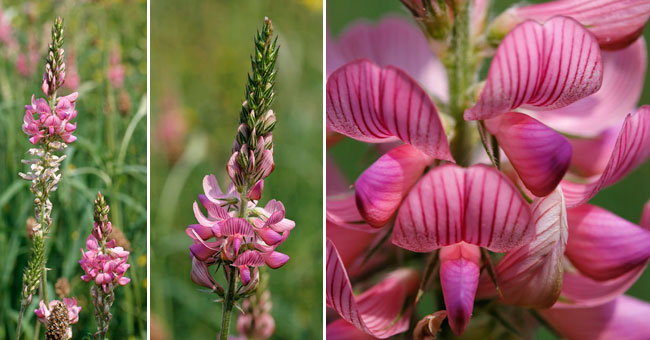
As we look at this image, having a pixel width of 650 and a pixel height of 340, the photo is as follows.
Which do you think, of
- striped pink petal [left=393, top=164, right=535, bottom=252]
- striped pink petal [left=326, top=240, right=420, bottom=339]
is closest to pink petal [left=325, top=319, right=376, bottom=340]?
striped pink petal [left=326, top=240, right=420, bottom=339]

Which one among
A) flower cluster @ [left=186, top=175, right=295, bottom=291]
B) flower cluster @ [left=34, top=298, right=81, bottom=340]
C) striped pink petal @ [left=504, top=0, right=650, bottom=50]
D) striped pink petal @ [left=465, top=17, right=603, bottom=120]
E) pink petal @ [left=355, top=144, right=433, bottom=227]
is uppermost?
striped pink petal @ [left=504, top=0, right=650, bottom=50]

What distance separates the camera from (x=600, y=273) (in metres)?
0.66

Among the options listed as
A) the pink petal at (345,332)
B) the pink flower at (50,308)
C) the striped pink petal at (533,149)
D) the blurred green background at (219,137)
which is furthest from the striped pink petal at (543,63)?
the pink flower at (50,308)

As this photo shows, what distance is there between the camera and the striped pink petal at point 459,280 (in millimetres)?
599

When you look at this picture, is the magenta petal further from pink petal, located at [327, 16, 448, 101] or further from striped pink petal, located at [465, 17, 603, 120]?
striped pink petal, located at [465, 17, 603, 120]

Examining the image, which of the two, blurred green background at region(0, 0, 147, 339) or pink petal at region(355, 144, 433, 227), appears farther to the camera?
blurred green background at region(0, 0, 147, 339)

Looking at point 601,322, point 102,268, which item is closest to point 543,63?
point 601,322

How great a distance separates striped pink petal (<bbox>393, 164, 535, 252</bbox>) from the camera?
57 centimetres

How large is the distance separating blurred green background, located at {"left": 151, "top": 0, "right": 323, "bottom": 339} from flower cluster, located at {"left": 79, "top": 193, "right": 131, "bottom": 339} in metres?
0.12

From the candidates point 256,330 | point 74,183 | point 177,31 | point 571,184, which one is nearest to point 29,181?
point 74,183

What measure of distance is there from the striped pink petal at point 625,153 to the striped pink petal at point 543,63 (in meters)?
0.05

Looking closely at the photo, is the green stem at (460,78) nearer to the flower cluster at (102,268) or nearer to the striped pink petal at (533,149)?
the striped pink petal at (533,149)

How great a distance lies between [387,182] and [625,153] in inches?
7.6

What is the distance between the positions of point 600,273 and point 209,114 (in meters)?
1.06
